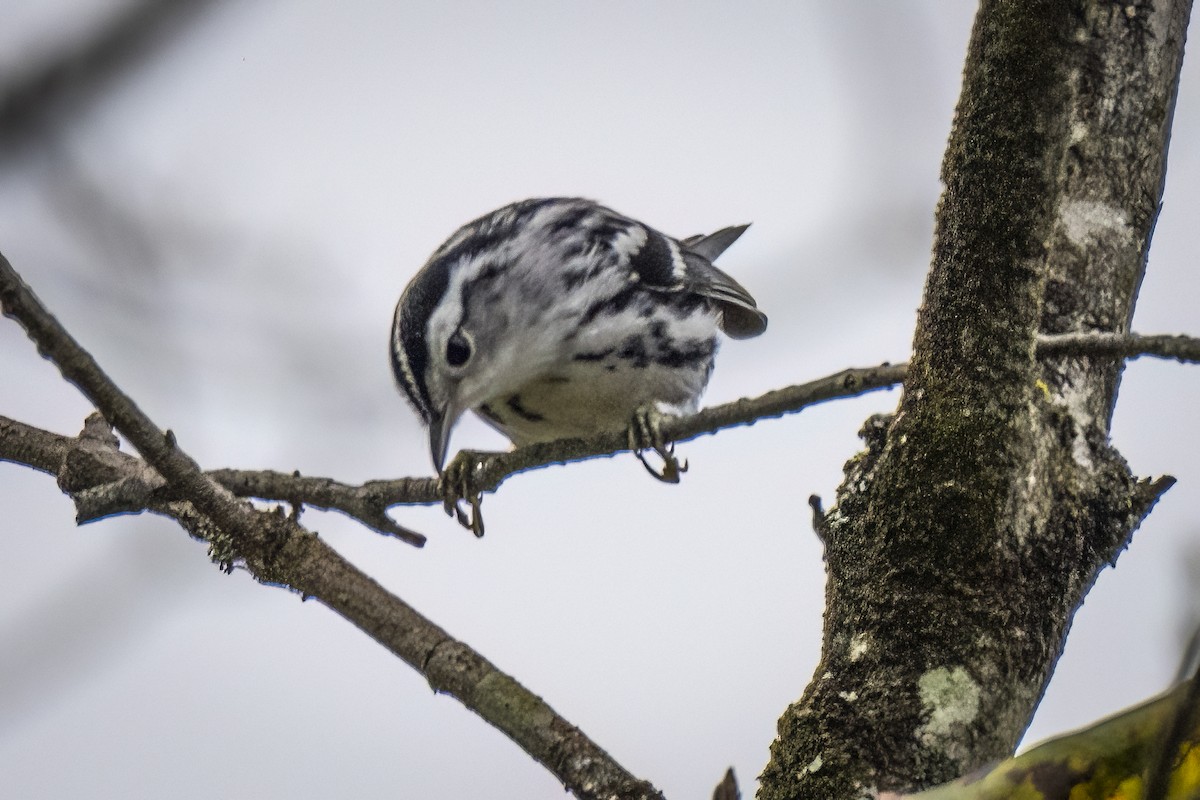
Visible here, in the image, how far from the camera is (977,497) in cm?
249

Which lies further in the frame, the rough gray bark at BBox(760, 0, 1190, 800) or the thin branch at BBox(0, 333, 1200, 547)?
the thin branch at BBox(0, 333, 1200, 547)

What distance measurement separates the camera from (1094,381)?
2.74 m

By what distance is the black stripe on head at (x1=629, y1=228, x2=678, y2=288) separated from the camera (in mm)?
4887

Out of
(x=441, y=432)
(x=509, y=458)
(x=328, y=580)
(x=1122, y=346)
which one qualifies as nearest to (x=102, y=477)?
(x=328, y=580)

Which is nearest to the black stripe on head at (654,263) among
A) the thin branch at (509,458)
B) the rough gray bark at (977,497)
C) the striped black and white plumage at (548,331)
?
the striped black and white plumage at (548,331)

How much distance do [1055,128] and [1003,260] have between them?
256 mm

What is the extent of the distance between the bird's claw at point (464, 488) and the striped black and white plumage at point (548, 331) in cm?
15

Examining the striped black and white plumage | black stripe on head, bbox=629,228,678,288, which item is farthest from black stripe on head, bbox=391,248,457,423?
black stripe on head, bbox=629,228,678,288

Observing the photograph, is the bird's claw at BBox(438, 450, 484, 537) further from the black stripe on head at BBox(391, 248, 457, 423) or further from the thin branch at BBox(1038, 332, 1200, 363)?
the thin branch at BBox(1038, 332, 1200, 363)

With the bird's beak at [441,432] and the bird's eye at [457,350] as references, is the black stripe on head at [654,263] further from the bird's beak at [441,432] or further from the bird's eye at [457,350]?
the bird's beak at [441,432]

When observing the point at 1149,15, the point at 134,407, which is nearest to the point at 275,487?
the point at 134,407

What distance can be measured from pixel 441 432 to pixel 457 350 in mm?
274

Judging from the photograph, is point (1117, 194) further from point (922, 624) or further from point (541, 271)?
point (541, 271)

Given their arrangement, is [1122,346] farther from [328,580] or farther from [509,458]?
[328,580]
